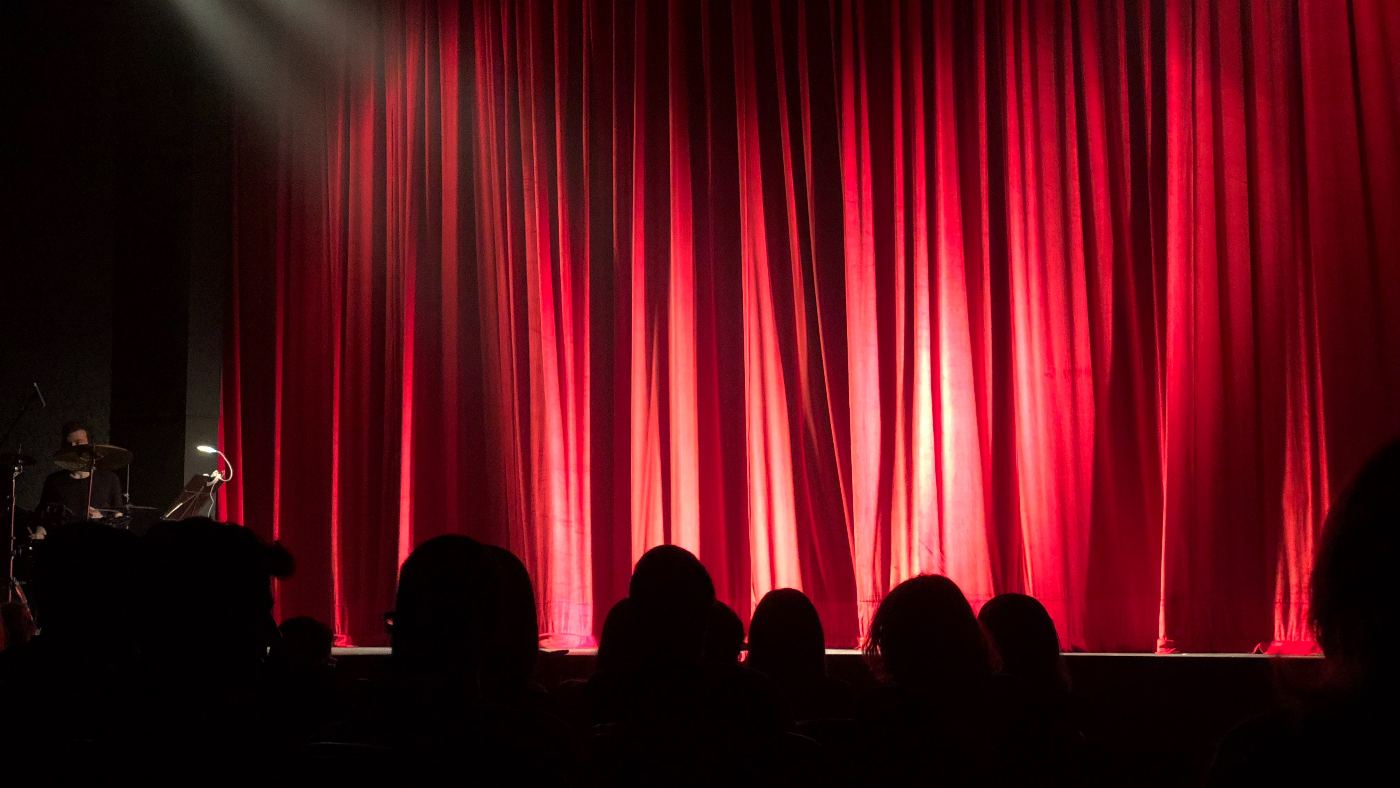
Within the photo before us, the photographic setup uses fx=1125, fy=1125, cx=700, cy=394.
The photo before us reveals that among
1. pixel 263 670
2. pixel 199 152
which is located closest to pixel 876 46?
pixel 199 152

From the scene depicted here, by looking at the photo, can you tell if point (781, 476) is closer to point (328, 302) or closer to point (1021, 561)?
point (1021, 561)

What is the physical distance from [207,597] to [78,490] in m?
5.72

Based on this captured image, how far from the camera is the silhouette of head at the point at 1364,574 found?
84cm

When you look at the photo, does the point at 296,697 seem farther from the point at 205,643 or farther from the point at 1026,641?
the point at 1026,641

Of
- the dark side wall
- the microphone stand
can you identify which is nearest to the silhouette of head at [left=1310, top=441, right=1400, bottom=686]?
the dark side wall

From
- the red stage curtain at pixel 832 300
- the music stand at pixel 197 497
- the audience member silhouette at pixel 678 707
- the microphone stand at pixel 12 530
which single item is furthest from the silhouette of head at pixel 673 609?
the microphone stand at pixel 12 530

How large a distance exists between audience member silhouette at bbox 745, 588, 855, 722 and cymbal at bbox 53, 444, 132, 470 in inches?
180

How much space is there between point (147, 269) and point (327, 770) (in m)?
5.51

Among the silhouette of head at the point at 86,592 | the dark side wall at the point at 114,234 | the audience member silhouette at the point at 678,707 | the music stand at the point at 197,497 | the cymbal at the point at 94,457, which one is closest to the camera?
the audience member silhouette at the point at 678,707

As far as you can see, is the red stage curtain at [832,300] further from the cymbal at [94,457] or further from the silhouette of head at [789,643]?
the silhouette of head at [789,643]

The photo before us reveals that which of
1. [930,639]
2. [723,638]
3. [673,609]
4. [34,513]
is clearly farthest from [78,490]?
[930,639]

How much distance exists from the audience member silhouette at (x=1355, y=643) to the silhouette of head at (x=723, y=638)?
190cm

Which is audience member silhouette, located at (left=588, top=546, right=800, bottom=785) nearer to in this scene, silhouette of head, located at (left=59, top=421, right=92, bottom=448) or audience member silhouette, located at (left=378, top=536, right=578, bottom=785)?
audience member silhouette, located at (left=378, top=536, right=578, bottom=785)

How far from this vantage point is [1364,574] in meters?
0.84
